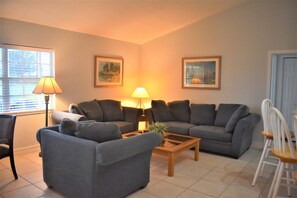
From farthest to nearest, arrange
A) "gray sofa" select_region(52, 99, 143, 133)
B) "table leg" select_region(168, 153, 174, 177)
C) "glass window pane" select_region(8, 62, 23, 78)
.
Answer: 1. "gray sofa" select_region(52, 99, 143, 133)
2. "glass window pane" select_region(8, 62, 23, 78)
3. "table leg" select_region(168, 153, 174, 177)

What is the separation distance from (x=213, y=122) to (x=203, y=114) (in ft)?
0.86

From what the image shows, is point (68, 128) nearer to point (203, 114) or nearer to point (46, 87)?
point (46, 87)

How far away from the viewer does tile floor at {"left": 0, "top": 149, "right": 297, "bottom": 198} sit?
2895 mm

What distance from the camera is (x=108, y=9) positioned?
4.27 m

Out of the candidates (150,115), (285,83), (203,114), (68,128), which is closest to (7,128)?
(68,128)

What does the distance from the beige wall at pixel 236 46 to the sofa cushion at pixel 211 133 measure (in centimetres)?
98

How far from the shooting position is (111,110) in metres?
5.24

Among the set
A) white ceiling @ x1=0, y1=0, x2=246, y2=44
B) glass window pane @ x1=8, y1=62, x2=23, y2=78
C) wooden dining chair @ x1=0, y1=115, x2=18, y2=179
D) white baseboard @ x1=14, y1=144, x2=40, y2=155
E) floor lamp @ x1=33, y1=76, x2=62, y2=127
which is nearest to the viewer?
wooden dining chair @ x1=0, y1=115, x2=18, y2=179

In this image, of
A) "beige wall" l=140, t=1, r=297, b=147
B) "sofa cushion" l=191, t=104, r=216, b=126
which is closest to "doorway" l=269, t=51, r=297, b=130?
"beige wall" l=140, t=1, r=297, b=147

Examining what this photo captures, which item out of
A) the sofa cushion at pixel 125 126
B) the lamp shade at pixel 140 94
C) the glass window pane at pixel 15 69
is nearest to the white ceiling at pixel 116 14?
the glass window pane at pixel 15 69

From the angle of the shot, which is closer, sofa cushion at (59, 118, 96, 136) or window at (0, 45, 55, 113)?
sofa cushion at (59, 118, 96, 136)

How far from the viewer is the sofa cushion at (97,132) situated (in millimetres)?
2496

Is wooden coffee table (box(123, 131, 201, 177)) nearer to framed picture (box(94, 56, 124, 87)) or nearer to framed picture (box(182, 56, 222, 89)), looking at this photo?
framed picture (box(182, 56, 222, 89))

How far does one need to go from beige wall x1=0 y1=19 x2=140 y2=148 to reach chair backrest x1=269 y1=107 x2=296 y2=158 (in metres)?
3.73
